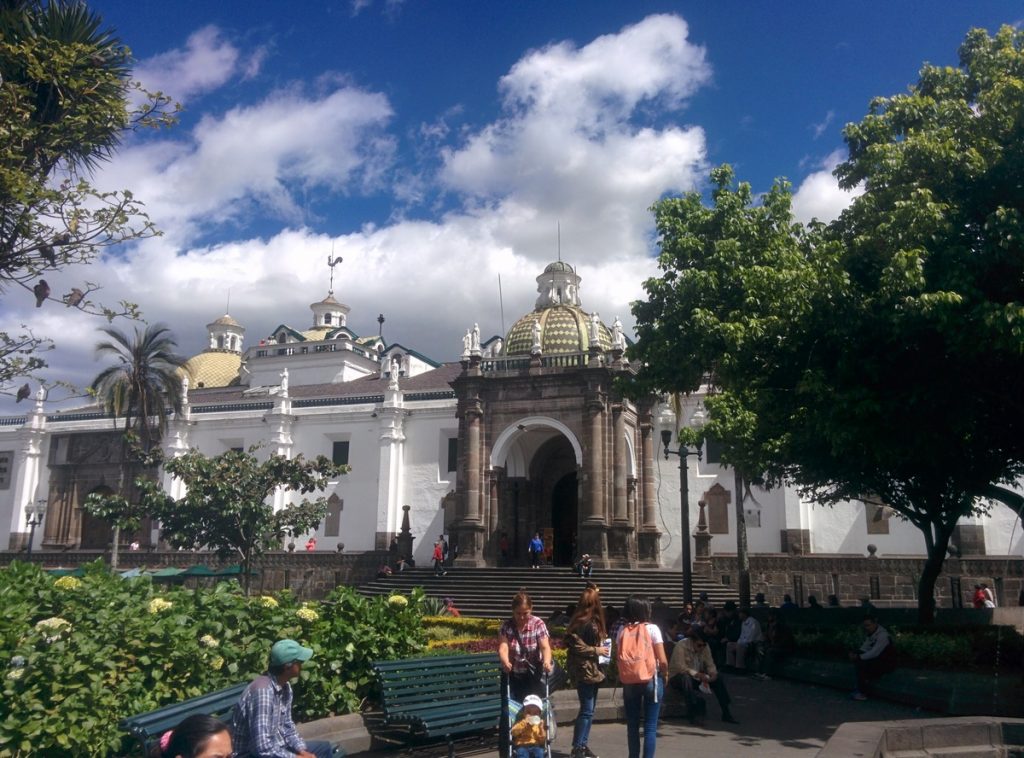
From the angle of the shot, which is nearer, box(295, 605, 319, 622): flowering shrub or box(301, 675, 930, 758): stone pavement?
box(295, 605, 319, 622): flowering shrub

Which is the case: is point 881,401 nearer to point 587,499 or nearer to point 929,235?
point 929,235

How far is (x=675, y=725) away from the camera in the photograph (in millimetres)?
9273

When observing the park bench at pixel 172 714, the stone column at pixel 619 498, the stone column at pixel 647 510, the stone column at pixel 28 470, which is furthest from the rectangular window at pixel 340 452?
the park bench at pixel 172 714

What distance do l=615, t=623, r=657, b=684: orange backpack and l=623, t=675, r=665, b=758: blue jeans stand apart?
0.25ft

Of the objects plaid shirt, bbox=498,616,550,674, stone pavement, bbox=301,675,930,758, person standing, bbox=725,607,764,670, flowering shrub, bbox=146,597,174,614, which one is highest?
flowering shrub, bbox=146,597,174,614

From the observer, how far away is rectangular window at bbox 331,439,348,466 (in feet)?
108

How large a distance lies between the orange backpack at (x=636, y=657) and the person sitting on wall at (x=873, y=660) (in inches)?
212

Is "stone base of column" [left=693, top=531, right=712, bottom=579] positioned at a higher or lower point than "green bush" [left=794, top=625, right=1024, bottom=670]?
higher

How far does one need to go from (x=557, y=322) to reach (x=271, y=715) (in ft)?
87.1

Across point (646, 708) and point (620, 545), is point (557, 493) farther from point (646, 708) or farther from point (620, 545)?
point (646, 708)

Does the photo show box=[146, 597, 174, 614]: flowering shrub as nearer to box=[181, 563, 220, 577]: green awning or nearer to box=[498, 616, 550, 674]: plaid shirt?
box=[498, 616, 550, 674]: plaid shirt

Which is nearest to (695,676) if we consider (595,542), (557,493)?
(595,542)

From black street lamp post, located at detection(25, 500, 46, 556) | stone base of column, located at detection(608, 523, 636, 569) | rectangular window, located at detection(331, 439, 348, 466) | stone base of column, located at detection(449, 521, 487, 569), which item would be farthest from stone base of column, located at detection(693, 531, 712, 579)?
black street lamp post, located at detection(25, 500, 46, 556)

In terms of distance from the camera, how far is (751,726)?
30.6ft
